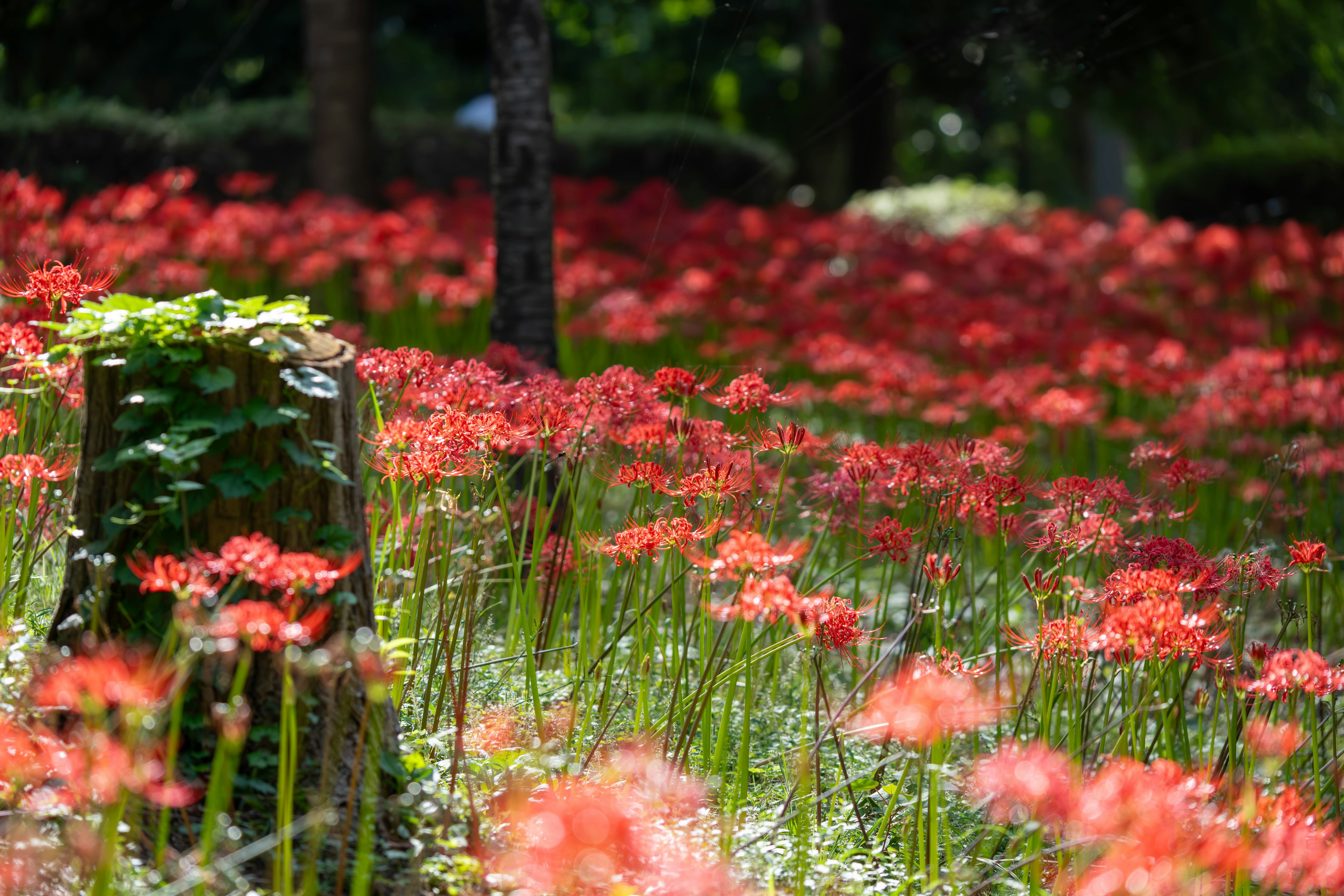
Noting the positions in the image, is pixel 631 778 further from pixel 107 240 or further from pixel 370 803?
pixel 107 240

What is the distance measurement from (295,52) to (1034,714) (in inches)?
423

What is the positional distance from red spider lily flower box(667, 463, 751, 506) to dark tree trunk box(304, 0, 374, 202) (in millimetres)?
6400

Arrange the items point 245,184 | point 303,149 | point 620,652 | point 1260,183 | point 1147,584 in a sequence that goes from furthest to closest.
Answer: point 1260,183 < point 303,149 < point 245,184 < point 620,652 < point 1147,584

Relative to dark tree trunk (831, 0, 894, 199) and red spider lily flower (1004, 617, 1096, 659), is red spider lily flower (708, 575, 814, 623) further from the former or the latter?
dark tree trunk (831, 0, 894, 199)

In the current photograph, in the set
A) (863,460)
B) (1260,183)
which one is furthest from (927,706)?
(1260,183)

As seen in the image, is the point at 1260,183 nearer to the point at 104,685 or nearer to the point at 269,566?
the point at 269,566

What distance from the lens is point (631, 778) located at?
2.24 metres

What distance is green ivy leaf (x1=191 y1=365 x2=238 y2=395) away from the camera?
200cm

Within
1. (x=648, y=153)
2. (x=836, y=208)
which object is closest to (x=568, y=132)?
A: (x=648, y=153)

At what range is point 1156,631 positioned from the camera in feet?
6.73

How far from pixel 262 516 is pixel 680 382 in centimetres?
109

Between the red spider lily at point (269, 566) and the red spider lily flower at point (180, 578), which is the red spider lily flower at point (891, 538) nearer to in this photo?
the red spider lily at point (269, 566)

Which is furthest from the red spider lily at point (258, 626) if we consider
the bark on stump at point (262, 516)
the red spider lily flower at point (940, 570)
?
the red spider lily flower at point (940, 570)

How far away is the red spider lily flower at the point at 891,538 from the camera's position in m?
2.73
